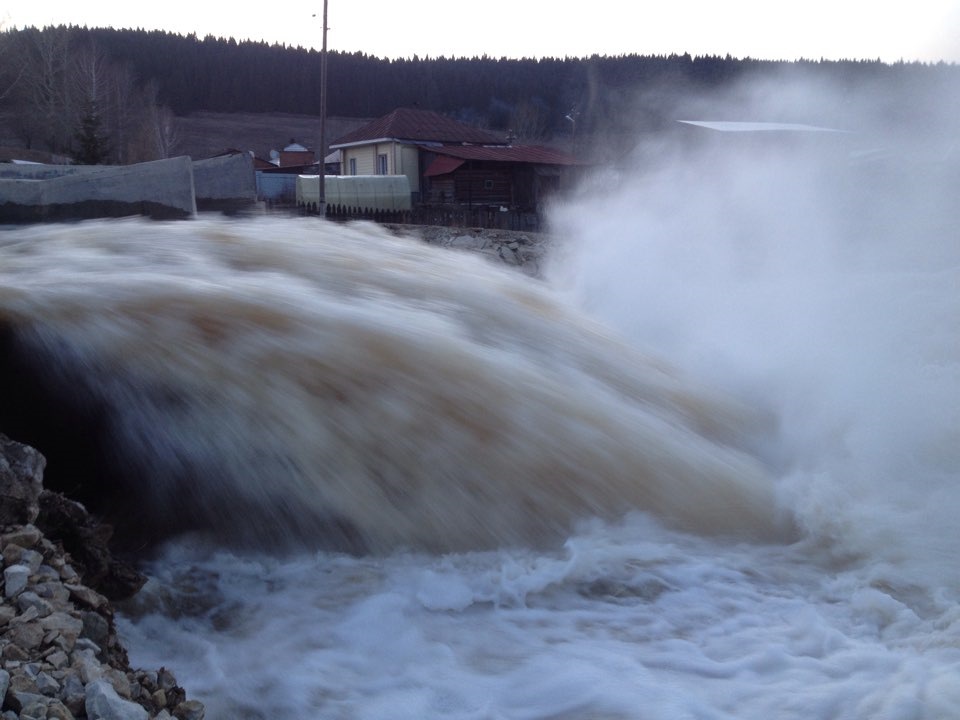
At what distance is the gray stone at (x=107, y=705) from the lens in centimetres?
243

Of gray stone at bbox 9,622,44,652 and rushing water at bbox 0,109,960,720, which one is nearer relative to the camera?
gray stone at bbox 9,622,44,652

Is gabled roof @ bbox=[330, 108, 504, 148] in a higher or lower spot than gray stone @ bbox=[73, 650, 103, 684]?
higher

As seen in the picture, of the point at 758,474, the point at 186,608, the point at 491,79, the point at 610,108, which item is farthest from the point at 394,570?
the point at 491,79

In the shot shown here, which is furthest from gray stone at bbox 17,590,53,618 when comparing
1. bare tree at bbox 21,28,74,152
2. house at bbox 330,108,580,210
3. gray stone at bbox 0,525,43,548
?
bare tree at bbox 21,28,74,152

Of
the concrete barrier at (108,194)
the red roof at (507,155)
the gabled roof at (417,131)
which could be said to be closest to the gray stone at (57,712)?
the concrete barrier at (108,194)

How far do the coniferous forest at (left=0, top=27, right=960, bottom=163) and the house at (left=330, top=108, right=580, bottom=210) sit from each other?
11.1 m

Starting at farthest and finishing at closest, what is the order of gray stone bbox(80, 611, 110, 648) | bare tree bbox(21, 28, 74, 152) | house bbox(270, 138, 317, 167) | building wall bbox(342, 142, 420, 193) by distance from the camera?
1. house bbox(270, 138, 317, 167)
2. bare tree bbox(21, 28, 74, 152)
3. building wall bbox(342, 142, 420, 193)
4. gray stone bbox(80, 611, 110, 648)

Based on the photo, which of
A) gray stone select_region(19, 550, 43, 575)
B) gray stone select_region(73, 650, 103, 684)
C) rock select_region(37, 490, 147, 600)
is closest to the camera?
gray stone select_region(73, 650, 103, 684)

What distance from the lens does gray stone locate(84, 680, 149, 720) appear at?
7.97 feet

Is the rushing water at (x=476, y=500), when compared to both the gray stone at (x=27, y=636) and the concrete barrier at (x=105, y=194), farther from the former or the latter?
the concrete barrier at (x=105, y=194)

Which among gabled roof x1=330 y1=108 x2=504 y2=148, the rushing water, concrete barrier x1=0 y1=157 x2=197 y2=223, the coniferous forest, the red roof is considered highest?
the coniferous forest

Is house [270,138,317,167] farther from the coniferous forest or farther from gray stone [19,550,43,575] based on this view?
gray stone [19,550,43,575]

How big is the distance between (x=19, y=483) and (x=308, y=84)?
314ft

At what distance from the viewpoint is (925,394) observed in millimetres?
7145
